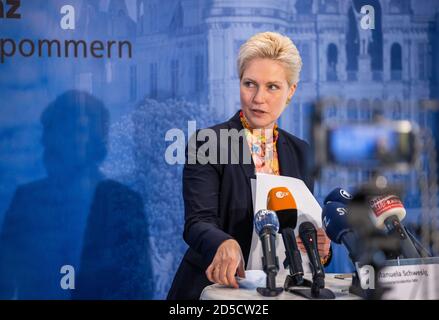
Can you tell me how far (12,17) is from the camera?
3699 millimetres

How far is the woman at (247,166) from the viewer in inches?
102

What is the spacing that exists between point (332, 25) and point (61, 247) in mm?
2009

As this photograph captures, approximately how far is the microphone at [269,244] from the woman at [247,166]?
403 millimetres

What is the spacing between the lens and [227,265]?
2197 millimetres

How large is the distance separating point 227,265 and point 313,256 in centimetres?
31

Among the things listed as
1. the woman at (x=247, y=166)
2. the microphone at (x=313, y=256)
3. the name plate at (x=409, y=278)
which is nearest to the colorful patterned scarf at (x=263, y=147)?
the woman at (x=247, y=166)

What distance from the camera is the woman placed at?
102 inches

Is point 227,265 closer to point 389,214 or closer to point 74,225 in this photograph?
point 389,214

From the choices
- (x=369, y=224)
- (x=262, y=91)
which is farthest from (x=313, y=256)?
(x=262, y=91)

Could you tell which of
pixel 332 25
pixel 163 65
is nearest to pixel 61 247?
pixel 163 65

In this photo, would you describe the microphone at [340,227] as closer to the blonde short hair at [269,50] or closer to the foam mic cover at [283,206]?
the foam mic cover at [283,206]
